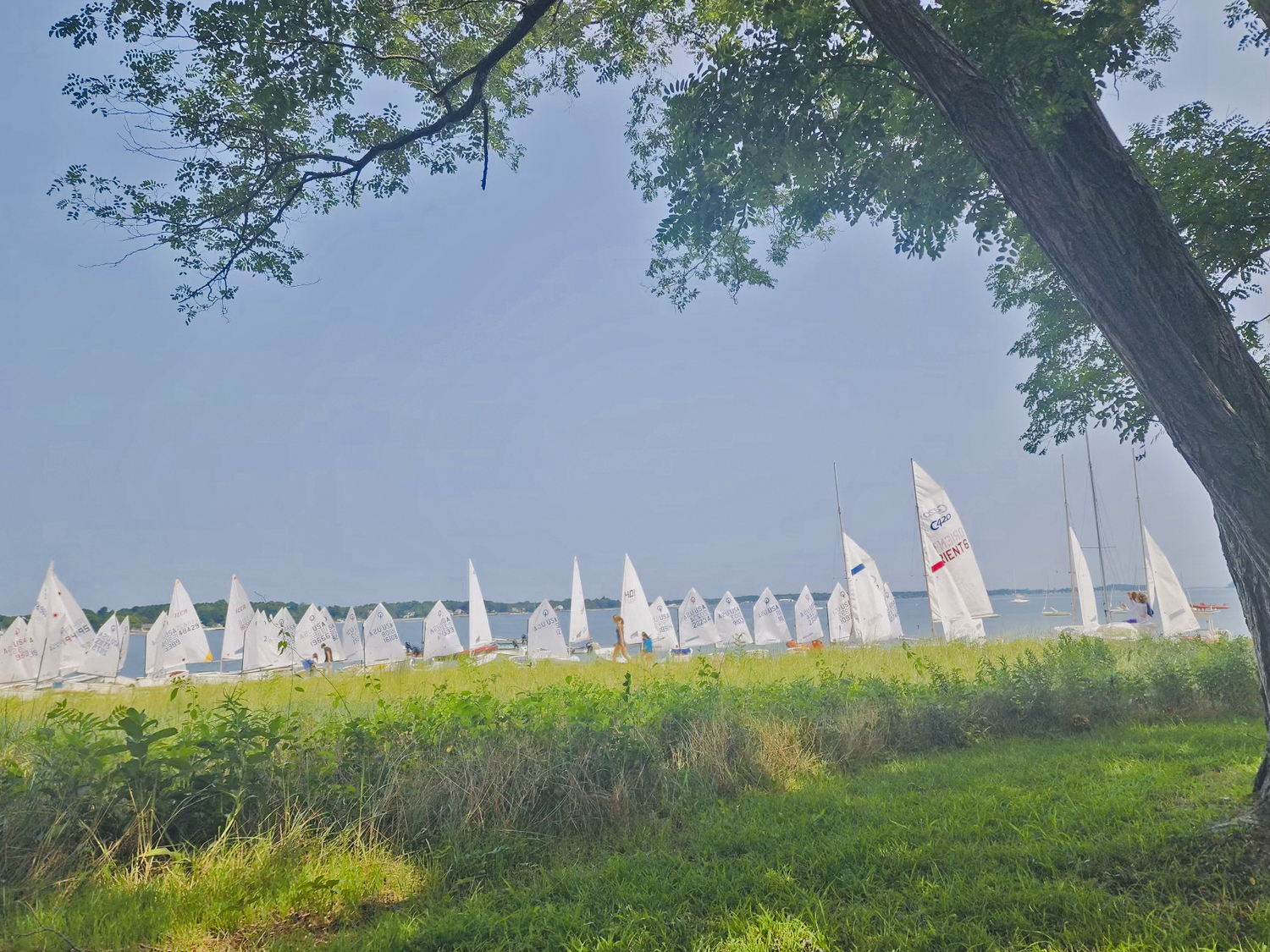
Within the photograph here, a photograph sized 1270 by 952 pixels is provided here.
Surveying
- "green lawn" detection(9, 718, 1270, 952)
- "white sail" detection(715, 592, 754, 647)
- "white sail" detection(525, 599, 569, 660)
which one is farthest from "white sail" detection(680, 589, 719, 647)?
"green lawn" detection(9, 718, 1270, 952)

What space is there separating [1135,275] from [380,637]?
3317 cm

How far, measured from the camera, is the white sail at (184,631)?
89.2ft

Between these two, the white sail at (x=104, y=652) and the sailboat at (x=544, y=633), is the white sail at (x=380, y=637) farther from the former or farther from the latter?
the white sail at (x=104, y=652)

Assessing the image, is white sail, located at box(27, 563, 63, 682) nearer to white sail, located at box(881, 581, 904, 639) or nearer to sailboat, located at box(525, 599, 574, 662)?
sailboat, located at box(525, 599, 574, 662)

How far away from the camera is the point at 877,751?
258 inches

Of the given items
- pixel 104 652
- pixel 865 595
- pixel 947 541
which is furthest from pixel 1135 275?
pixel 104 652

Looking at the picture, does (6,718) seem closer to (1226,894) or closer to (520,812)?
(520,812)

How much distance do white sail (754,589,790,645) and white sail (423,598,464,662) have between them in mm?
16298

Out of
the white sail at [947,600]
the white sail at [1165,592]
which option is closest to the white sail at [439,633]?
the white sail at [947,600]

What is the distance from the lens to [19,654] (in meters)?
24.9

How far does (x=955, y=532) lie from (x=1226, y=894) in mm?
19016

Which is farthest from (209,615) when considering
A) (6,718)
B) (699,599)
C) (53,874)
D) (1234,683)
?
(1234,683)

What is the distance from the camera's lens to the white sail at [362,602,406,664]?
104 feet

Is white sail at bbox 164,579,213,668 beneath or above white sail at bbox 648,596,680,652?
above
